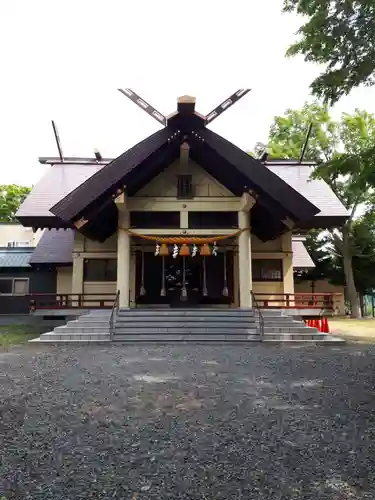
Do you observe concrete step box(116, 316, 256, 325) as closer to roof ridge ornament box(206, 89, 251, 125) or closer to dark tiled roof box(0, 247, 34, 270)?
roof ridge ornament box(206, 89, 251, 125)

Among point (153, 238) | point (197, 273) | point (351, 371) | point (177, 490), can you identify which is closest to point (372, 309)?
point (197, 273)

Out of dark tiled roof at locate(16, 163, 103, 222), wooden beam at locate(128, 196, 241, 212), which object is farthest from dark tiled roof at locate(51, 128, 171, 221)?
dark tiled roof at locate(16, 163, 103, 222)

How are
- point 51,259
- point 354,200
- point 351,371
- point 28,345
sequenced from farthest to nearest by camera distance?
point 354,200
point 51,259
point 28,345
point 351,371

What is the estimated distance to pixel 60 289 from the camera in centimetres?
1645

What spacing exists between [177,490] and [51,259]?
1479 centimetres

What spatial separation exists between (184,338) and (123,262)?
3365 millimetres

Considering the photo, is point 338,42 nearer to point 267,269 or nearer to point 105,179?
point 105,179

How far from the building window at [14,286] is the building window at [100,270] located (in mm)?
5573

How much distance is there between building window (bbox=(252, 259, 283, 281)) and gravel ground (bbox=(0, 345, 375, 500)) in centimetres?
791

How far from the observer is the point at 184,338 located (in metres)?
9.48

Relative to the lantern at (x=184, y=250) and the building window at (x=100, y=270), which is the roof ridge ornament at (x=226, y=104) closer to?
the lantern at (x=184, y=250)

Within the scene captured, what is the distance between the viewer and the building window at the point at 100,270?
14.1 meters

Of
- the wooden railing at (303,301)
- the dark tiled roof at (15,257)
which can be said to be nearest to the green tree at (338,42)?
the wooden railing at (303,301)

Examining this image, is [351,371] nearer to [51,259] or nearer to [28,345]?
[28,345]
